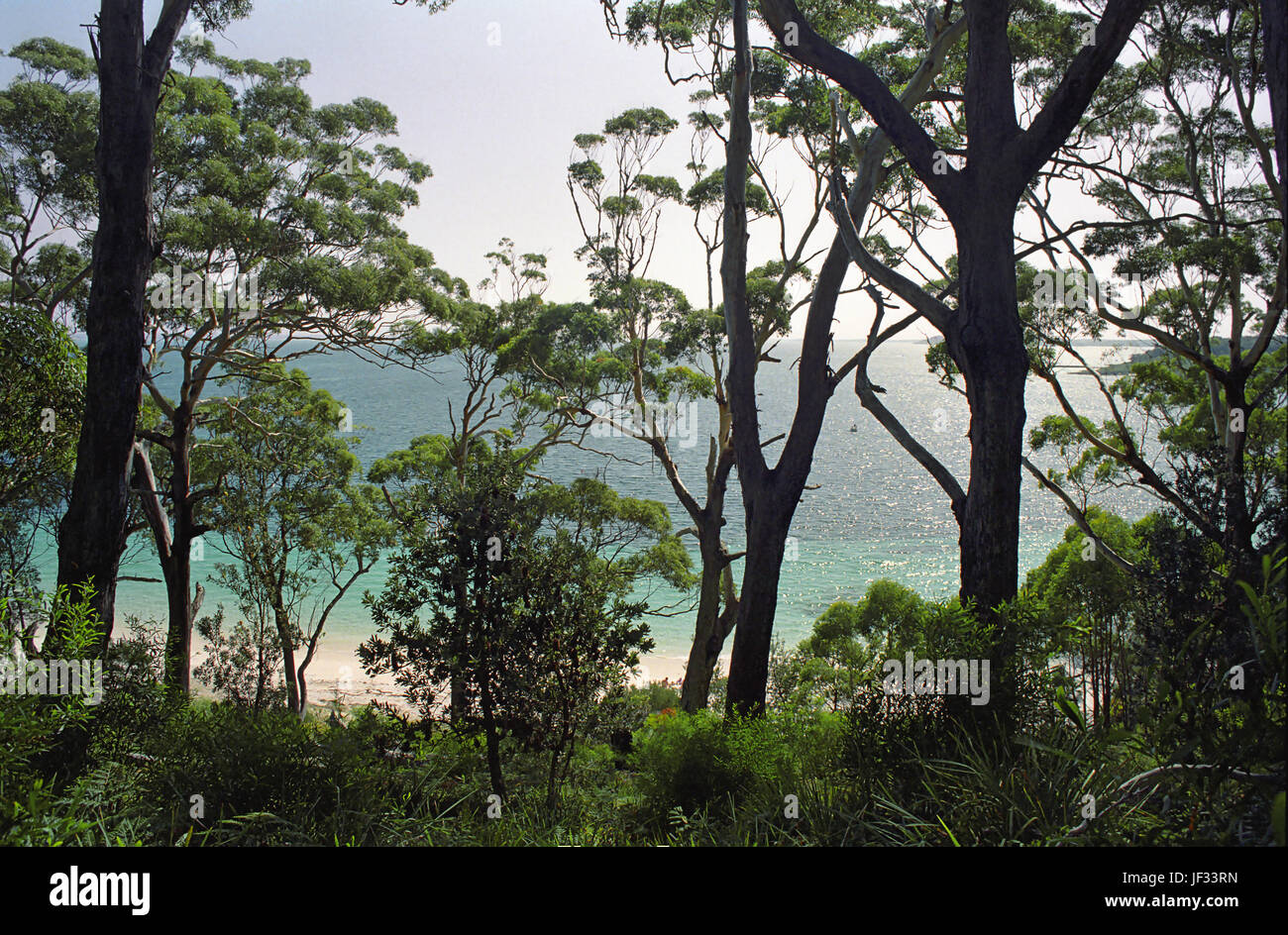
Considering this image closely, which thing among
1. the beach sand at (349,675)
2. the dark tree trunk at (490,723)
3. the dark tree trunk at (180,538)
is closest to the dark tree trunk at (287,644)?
the dark tree trunk at (180,538)

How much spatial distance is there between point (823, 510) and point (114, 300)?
148ft

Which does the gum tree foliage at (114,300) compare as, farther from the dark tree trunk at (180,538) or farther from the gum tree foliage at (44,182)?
the dark tree trunk at (180,538)

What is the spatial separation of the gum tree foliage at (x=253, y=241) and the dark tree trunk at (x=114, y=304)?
16.8 ft

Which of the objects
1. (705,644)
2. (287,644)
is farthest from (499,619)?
(287,644)

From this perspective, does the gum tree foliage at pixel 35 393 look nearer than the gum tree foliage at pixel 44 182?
Yes

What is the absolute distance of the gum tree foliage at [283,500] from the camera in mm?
11695

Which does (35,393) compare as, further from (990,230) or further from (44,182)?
(44,182)

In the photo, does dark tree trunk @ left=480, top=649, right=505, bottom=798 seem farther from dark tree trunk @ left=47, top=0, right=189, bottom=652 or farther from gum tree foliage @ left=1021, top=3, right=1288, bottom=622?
gum tree foliage @ left=1021, top=3, right=1288, bottom=622

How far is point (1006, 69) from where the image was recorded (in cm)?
510

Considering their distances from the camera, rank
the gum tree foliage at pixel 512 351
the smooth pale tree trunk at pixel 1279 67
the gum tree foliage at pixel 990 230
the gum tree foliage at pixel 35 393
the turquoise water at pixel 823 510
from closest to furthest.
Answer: the smooth pale tree trunk at pixel 1279 67 → the gum tree foliage at pixel 990 230 → the gum tree foliage at pixel 35 393 → the gum tree foliage at pixel 512 351 → the turquoise water at pixel 823 510

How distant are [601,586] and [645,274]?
11.0 meters

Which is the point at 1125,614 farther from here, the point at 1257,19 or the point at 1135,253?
the point at 1257,19

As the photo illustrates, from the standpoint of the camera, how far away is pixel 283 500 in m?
12.9

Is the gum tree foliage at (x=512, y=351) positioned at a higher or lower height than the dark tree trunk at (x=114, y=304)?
higher
